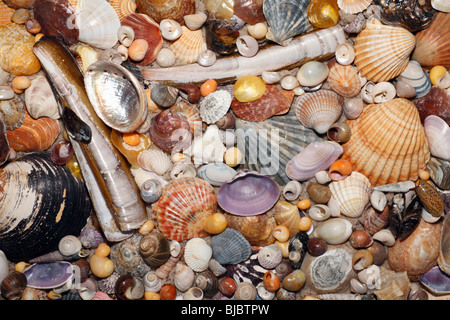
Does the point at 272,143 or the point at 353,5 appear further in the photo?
the point at 272,143

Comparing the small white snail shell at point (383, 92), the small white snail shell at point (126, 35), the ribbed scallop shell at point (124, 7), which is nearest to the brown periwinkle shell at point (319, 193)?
the small white snail shell at point (383, 92)

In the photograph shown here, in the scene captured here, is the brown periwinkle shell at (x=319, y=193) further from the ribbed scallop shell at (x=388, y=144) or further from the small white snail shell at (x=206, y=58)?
the small white snail shell at (x=206, y=58)

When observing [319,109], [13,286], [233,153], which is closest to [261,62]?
[319,109]

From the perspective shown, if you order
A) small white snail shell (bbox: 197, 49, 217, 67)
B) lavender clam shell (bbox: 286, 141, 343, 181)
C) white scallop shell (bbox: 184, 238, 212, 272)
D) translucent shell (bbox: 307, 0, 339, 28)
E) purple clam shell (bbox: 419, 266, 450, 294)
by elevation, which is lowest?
purple clam shell (bbox: 419, 266, 450, 294)

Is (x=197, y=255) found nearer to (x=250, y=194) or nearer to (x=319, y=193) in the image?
(x=250, y=194)

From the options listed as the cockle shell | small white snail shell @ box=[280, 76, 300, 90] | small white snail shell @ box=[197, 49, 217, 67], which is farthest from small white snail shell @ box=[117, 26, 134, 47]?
the cockle shell

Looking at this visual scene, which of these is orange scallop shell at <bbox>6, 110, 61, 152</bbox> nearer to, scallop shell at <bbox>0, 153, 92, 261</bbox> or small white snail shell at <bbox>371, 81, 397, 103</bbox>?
scallop shell at <bbox>0, 153, 92, 261</bbox>

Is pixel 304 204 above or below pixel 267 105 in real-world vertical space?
below
